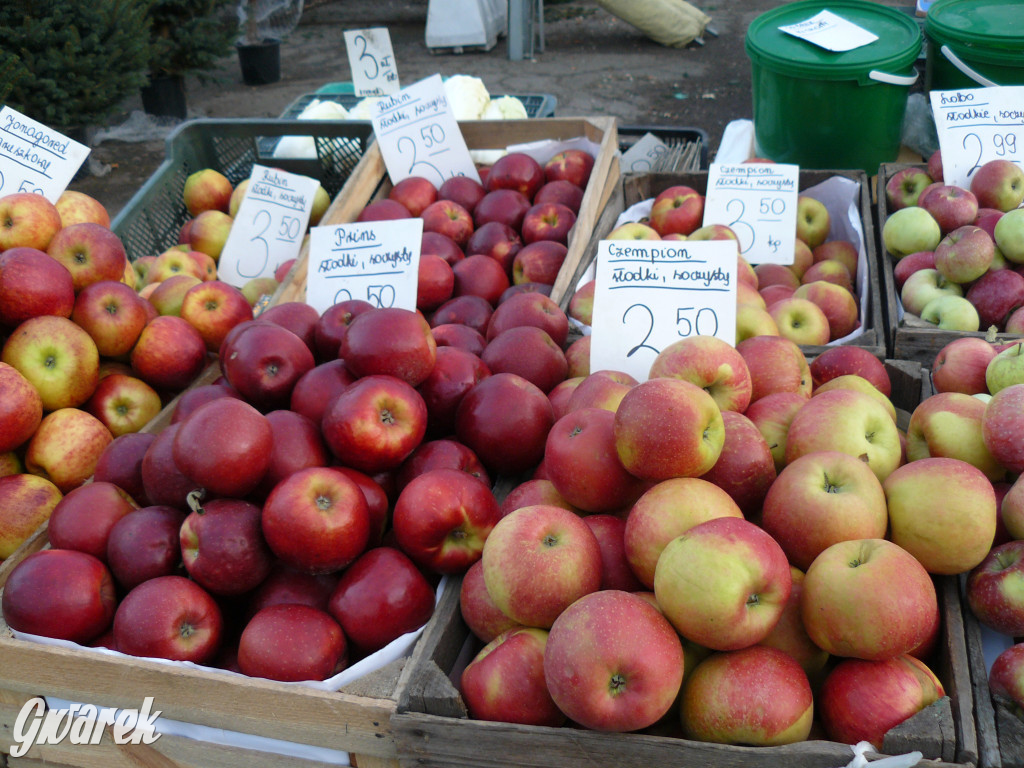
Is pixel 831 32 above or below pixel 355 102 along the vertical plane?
above

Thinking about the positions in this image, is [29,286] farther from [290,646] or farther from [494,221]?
[494,221]

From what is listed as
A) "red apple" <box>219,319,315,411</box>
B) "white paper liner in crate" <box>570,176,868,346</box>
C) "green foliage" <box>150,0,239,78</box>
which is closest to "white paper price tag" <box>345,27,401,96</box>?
"white paper liner in crate" <box>570,176,868,346</box>

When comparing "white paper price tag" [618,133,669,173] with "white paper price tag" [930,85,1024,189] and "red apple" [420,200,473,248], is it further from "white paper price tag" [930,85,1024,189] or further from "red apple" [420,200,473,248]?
"white paper price tag" [930,85,1024,189]

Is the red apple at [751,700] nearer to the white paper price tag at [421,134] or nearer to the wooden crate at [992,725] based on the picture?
the wooden crate at [992,725]

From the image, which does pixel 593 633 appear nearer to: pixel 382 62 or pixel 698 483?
pixel 698 483

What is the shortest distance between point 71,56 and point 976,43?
5.65m

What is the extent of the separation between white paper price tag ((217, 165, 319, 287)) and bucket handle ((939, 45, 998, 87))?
8.46 feet

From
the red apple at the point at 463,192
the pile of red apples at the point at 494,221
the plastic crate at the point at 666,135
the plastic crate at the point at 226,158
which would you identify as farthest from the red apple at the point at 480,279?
the plastic crate at the point at 666,135

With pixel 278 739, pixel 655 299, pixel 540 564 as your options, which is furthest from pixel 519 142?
pixel 278 739

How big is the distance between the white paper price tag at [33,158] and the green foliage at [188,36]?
4.96 meters

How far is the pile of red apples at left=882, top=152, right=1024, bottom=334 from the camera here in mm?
2365

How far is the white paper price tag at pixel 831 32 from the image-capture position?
10.7ft

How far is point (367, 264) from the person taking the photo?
2.38 metres

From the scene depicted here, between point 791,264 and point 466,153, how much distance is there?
55.2 inches
